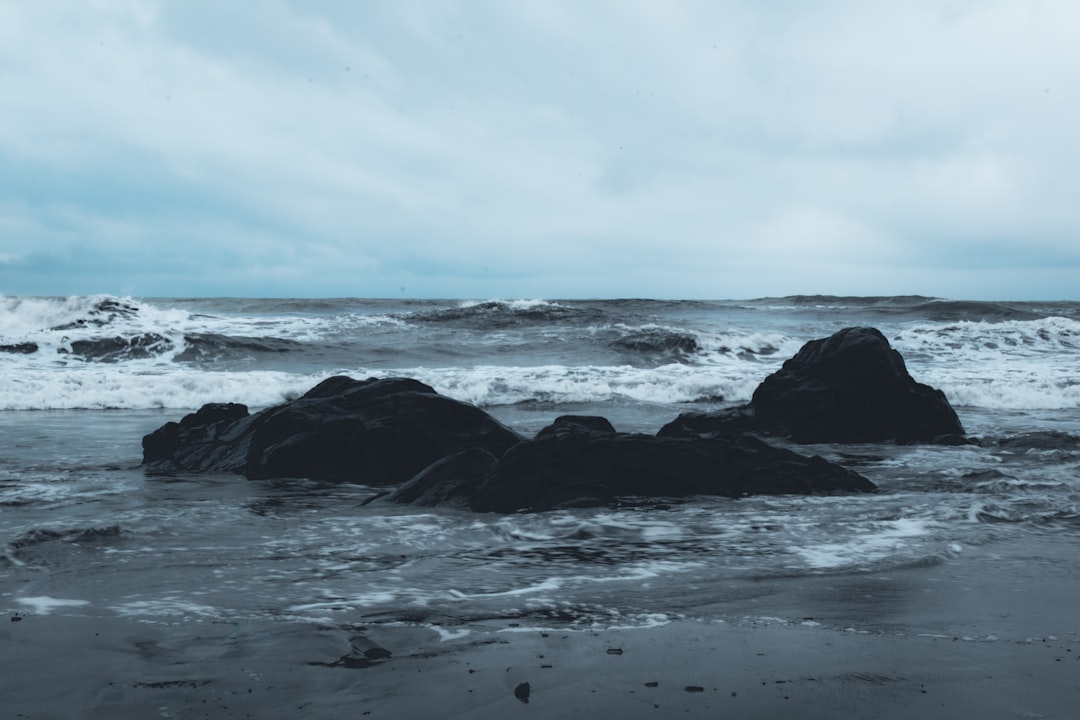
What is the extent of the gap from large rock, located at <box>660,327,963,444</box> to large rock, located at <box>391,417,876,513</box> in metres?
2.62

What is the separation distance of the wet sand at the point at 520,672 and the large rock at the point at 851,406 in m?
6.36

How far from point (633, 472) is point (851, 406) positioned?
15.0 feet

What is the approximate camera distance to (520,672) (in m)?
2.79

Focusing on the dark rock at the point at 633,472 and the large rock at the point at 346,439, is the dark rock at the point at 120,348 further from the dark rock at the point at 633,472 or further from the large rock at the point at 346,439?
the dark rock at the point at 633,472

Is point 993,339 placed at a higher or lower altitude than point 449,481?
higher

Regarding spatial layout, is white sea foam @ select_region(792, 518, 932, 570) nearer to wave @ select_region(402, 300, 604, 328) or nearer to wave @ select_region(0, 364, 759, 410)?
wave @ select_region(0, 364, 759, 410)

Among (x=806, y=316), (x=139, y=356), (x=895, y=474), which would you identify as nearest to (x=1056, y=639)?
(x=895, y=474)

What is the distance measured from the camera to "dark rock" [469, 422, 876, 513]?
597cm

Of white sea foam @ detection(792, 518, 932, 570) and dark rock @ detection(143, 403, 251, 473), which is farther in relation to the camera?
dark rock @ detection(143, 403, 251, 473)

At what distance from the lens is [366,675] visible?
2.76m

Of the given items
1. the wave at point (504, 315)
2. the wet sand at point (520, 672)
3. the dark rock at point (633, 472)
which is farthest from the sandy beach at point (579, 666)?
the wave at point (504, 315)

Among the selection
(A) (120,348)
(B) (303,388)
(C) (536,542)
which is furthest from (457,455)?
(A) (120,348)

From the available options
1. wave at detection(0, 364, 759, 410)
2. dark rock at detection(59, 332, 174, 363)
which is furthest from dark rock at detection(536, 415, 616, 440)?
dark rock at detection(59, 332, 174, 363)

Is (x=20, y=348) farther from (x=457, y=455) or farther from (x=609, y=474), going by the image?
(x=609, y=474)
